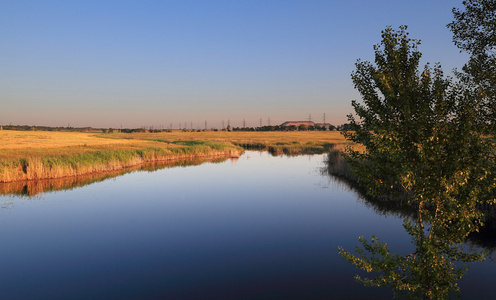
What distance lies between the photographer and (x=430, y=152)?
22.6 ft

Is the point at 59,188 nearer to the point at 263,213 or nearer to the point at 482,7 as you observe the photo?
the point at 263,213

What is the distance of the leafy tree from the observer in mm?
6828

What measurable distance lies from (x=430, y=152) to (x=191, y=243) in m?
12.2

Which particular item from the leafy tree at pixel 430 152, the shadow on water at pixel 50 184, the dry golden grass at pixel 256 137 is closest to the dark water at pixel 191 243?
the shadow on water at pixel 50 184

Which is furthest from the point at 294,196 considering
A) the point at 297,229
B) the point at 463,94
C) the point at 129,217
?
the point at 463,94

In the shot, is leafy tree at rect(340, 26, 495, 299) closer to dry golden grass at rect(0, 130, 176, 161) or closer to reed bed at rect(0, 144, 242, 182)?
reed bed at rect(0, 144, 242, 182)

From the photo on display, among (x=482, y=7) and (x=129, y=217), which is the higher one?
(x=482, y=7)

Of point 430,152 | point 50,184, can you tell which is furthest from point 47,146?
point 430,152

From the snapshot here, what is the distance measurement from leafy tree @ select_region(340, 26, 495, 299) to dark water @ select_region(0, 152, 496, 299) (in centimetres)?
393

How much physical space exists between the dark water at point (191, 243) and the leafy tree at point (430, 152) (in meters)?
3.93

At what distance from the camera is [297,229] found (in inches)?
693

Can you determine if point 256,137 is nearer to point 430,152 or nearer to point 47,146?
point 47,146

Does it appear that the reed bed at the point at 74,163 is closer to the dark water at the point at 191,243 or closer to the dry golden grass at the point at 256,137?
the dark water at the point at 191,243

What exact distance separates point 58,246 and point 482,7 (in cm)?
2215
